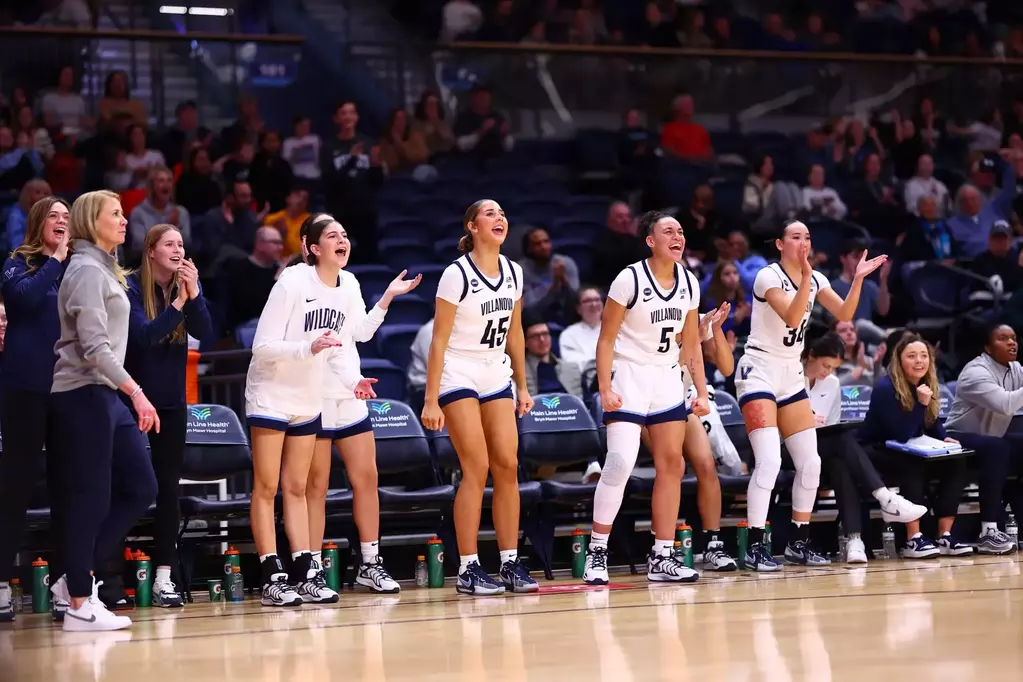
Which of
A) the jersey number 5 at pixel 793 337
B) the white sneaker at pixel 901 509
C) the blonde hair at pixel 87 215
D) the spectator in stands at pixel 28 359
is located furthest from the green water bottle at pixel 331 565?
the white sneaker at pixel 901 509

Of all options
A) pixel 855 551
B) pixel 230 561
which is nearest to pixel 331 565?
pixel 230 561

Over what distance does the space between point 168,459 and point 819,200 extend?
8.67m

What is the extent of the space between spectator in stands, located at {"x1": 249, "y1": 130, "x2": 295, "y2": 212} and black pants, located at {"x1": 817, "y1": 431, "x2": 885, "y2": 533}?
5446mm

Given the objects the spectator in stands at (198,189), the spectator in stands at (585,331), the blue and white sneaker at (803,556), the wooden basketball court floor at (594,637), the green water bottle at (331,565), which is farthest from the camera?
the spectator in stands at (198,189)

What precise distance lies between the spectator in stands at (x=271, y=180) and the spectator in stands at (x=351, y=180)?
447 mm

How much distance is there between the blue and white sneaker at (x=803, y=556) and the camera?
337 inches

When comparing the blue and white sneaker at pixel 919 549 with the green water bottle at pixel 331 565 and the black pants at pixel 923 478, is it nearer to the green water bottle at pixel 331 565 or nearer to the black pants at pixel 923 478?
the black pants at pixel 923 478

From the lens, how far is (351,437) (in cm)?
776

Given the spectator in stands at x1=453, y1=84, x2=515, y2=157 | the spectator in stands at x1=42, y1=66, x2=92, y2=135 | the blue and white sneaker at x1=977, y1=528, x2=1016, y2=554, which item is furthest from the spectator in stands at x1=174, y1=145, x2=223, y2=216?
the blue and white sneaker at x1=977, y1=528, x2=1016, y2=554

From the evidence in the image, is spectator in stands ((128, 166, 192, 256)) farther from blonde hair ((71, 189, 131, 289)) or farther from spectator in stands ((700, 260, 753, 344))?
blonde hair ((71, 189, 131, 289))

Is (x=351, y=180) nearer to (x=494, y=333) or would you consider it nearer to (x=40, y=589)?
(x=494, y=333)

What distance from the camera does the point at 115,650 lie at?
586 cm

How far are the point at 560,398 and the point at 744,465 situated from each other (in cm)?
130

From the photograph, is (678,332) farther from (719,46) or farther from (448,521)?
(719,46)
